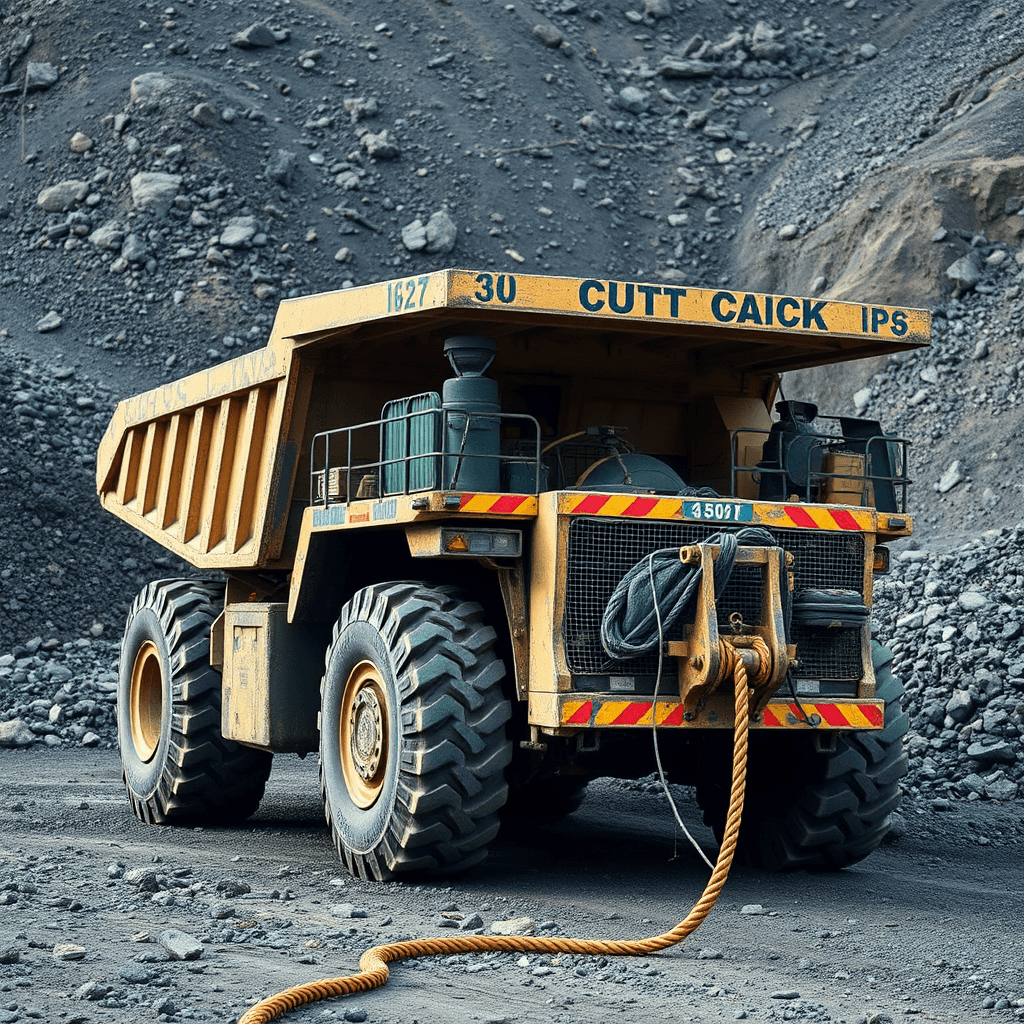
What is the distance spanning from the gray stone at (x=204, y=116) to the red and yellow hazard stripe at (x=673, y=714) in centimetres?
2066

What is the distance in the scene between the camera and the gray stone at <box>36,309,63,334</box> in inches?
916

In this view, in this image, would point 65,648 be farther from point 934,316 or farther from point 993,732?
point 934,316

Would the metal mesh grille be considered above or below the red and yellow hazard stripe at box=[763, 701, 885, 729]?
above

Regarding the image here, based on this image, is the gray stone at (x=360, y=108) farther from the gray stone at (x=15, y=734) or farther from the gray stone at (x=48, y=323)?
the gray stone at (x=15, y=734)

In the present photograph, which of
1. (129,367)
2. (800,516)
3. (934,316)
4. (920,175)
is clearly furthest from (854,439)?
(129,367)

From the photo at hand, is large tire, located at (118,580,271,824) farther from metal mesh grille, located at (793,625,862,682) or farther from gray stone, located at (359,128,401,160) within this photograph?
gray stone, located at (359,128,401,160)

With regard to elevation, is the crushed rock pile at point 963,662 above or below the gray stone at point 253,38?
below

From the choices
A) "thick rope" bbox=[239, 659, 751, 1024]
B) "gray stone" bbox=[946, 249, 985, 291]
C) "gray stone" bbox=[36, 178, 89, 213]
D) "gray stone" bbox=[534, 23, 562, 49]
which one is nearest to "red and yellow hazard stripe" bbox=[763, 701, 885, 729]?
"thick rope" bbox=[239, 659, 751, 1024]

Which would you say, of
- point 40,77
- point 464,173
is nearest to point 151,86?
point 40,77

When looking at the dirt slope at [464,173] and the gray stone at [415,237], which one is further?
the gray stone at [415,237]

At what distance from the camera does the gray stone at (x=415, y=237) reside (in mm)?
24438

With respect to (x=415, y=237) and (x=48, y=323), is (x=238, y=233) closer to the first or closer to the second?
(x=415, y=237)

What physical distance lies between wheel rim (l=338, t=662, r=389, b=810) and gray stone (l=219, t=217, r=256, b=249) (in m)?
17.5

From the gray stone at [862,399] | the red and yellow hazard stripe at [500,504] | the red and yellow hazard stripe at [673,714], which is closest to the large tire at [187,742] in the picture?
the red and yellow hazard stripe at [500,504]
